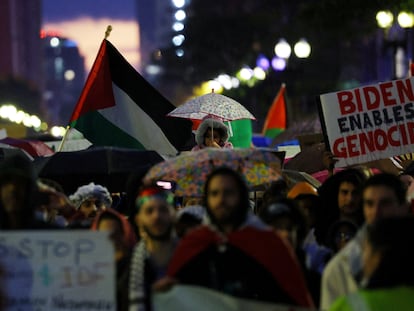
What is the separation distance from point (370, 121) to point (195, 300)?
651cm

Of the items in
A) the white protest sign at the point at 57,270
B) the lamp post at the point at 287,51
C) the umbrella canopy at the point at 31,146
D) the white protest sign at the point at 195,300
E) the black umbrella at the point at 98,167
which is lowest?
the white protest sign at the point at 195,300

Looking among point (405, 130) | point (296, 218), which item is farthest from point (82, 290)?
point (405, 130)

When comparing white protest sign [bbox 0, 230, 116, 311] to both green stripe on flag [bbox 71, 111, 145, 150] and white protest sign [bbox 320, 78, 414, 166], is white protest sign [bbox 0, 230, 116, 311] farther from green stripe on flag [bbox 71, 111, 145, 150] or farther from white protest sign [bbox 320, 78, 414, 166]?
green stripe on flag [bbox 71, 111, 145, 150]

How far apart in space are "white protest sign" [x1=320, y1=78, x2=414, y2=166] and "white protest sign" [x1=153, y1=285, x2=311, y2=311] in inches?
235

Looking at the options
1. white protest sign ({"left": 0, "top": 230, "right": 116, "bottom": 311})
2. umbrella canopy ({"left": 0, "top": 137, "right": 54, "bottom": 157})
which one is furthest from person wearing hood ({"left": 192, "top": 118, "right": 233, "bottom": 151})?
umbrella canopy ({"left": 0, "top": 137, "right": 54, "bottom": 157})

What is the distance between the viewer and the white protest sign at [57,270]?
7.07 m

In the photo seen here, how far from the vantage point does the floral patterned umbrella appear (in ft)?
30.7

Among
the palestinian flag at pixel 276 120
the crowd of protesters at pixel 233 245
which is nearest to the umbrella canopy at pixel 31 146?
the palestinian flag at pixel 276 120

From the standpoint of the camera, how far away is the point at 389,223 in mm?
6363

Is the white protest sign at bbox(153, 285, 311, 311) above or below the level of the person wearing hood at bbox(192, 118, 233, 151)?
below

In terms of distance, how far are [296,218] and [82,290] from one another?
146cm

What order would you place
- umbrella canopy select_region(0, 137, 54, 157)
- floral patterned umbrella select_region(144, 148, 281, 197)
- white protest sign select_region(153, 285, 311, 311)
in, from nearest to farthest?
white protest sign select_region(153, 285, 311, 311)
floral patterned umbrella select_region(144, 148, 281, 197)
umbrella canopy select_region(0, 137, 54, 157)

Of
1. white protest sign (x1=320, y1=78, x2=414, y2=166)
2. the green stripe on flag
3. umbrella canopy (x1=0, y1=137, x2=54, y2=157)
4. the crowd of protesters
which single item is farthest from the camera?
umbrella canopy (x1=0, y1=137, x2=54, y2=157)

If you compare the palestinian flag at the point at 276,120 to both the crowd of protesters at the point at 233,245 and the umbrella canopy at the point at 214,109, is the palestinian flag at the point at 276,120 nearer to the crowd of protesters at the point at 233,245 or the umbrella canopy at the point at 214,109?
the umbrella canopy at the point at 214,109
